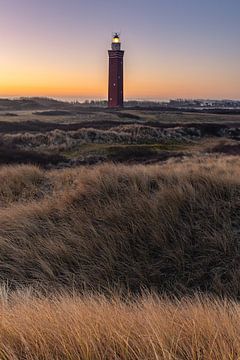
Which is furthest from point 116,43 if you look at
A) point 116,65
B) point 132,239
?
point 132,239

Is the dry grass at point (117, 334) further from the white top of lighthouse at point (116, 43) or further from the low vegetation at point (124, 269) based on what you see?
the white top of lighthouse at point (116, 43)

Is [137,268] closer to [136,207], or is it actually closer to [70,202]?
[136,207]

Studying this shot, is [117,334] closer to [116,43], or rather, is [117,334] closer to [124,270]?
[124,270]

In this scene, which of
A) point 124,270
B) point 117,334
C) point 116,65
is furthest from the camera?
point 116,65

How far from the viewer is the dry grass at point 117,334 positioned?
2.04 metres

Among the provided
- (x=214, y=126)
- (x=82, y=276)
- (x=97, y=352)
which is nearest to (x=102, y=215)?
(x=82, y=276)

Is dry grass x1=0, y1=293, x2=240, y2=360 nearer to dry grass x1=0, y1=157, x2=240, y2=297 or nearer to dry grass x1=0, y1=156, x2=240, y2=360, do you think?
dry grass x1=0, y1=156, x2=240, y2=360

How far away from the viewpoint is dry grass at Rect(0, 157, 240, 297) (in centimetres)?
421

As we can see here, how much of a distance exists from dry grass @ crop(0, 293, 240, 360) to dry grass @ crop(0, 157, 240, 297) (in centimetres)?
123

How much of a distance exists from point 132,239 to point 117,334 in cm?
285

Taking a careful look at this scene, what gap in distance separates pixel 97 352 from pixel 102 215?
3558 millimetres

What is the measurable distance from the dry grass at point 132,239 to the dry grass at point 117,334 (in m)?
1.23

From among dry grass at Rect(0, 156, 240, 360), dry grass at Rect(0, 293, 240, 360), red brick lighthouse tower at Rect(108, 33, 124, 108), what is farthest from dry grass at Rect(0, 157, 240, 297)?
red brick lighthouse tower at Rect(108, 33, 124, 108)

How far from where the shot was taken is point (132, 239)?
16.3 feet
